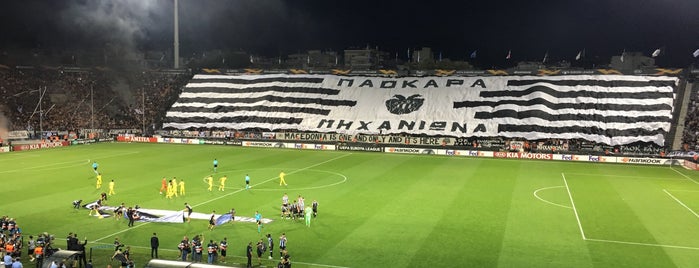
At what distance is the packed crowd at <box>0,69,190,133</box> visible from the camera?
65875 mm

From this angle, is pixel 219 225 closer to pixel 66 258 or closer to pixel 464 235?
pixel 66 258

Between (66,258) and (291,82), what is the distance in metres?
57.5

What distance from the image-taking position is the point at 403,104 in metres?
66.6

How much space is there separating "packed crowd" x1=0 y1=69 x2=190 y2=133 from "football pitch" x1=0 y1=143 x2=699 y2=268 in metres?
18.7

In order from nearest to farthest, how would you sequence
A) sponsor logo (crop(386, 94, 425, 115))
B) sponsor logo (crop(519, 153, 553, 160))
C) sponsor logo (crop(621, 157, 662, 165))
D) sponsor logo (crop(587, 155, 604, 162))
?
sponsor logo (crop(621, 157, 662, 165)) < sponsor logo (crop(587, 155, 604, 162)) < sponsor logo (crop(519, 153, 553, 160)) < sponsor logo (crop(386, 94, 425, 115))

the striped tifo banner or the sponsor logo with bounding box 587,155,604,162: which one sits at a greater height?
the striped tifo banner

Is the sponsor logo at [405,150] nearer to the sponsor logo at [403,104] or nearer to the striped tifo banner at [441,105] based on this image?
the striped tifo banner at [441,105]

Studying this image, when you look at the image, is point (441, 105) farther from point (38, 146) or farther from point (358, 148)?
point (38, 146)

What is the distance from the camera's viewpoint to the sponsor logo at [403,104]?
65.7m

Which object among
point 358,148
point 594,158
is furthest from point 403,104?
point 594,158

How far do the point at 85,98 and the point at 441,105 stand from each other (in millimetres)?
47847

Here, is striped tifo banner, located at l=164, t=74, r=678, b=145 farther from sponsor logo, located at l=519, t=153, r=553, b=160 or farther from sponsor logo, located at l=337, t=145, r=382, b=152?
sponsor logo, located at l=519, t=153, r=553, b=160

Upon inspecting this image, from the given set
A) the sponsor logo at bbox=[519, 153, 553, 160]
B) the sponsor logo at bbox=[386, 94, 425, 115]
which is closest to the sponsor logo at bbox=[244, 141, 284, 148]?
the sponsor logo at bbox=[386, 94, 425, 115]

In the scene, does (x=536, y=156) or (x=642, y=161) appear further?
(x=536, y=156)
